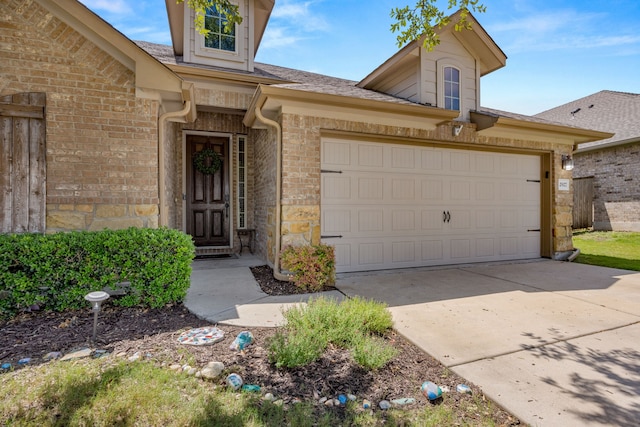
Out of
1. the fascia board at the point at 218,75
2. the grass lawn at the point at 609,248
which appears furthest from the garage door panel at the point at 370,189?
the grass lawn at the point at 609,248

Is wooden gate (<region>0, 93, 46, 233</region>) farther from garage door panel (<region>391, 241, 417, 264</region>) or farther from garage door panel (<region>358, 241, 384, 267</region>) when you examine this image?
garage door panel (<region>391, 241, 417, 264</region>)

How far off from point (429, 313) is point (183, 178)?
5.63 m

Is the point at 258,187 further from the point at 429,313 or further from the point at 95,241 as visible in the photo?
the point at 429,313

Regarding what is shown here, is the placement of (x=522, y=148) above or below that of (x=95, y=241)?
above

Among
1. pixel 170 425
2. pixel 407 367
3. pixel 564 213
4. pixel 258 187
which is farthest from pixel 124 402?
pixel 564 213

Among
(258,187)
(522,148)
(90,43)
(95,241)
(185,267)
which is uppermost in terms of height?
(90,43)

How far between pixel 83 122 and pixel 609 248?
40.2 ft

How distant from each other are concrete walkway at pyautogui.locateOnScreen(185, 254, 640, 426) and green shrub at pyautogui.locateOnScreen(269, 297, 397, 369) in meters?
0.35

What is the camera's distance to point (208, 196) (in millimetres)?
7297

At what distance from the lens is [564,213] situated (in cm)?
733

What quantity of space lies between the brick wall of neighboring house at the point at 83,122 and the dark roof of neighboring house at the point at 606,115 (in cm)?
1455

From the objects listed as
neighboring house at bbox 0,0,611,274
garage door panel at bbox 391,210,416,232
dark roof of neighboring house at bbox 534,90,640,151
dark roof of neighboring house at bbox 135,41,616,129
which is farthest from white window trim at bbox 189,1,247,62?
dark roof of neighboring house at bbox 534,90,640,151

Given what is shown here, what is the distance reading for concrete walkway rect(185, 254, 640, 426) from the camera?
2.12 meters

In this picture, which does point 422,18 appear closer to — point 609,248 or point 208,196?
point 208,196
